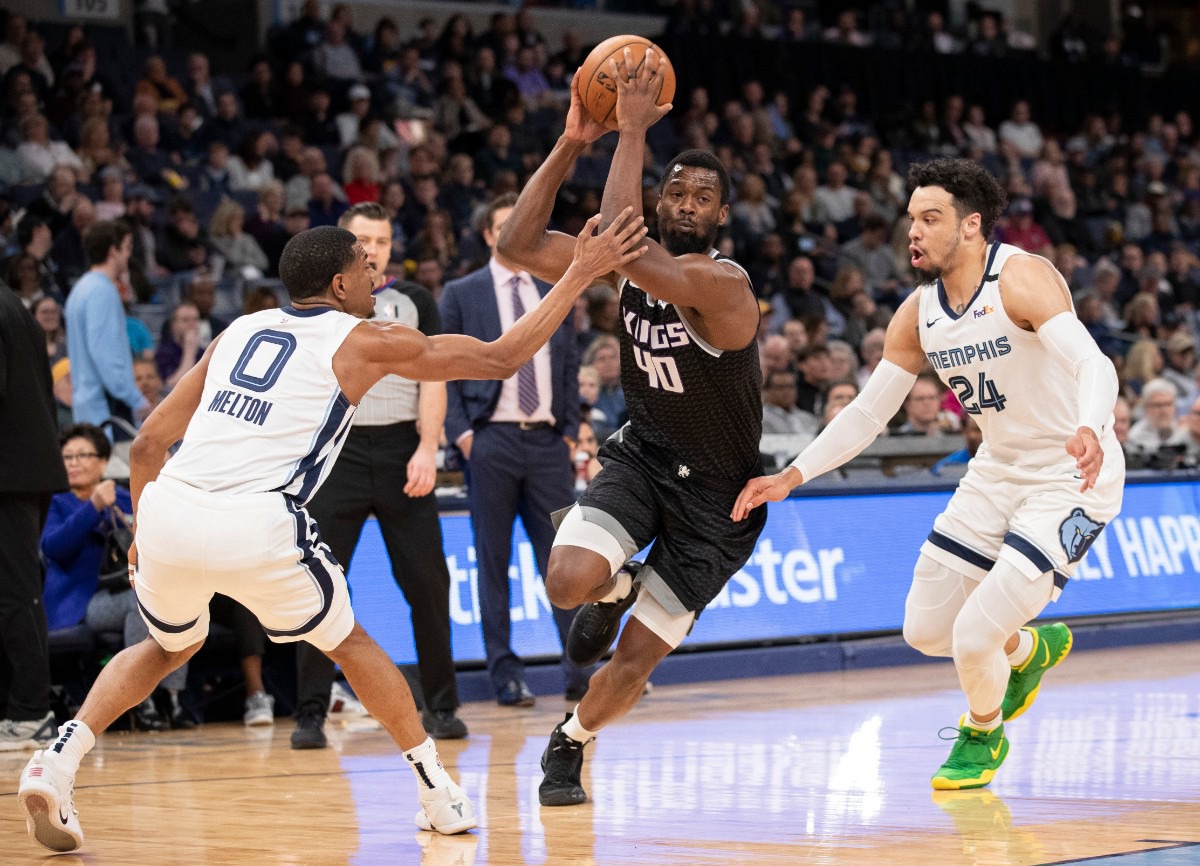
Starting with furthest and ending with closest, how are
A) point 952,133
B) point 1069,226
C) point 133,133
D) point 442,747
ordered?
point 952,133 → point 1069,226 → point 133,133 → point 442,747

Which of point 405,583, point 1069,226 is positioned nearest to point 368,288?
point 405,583

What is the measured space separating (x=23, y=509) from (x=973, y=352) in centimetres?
384

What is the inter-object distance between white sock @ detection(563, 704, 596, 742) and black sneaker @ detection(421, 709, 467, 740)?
1.79 metres

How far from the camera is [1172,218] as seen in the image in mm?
20672

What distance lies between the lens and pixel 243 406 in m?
4.66

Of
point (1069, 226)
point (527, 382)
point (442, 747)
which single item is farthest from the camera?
point (1069, 226)

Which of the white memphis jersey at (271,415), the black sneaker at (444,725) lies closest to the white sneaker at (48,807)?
the white memphis jersey at (271,415)

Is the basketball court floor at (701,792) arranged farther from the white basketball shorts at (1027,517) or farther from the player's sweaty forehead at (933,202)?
the player's sweaty forehead at (933,202)

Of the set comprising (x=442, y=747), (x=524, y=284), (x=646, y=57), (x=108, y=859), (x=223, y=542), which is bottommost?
(x=442, y=747)

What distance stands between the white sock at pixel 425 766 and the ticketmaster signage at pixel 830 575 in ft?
11.4

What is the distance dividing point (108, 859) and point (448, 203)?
11.3 m

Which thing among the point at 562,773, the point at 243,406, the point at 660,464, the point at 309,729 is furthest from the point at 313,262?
the point at 309,729

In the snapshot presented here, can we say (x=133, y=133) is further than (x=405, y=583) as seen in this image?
Yes

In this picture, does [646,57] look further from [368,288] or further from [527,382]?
[527,382]
